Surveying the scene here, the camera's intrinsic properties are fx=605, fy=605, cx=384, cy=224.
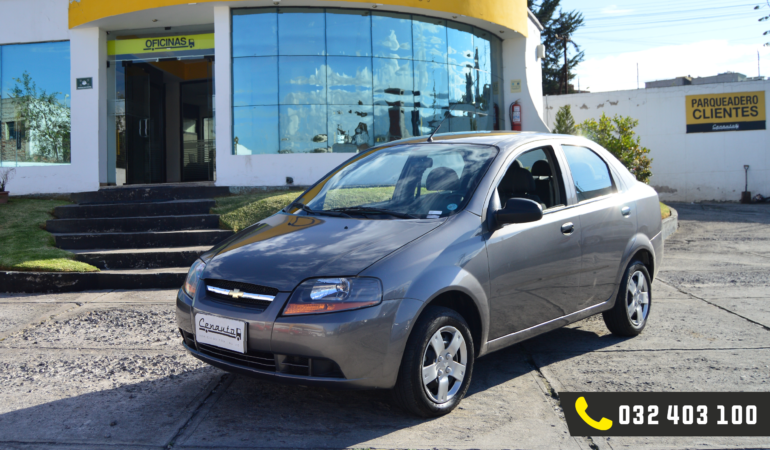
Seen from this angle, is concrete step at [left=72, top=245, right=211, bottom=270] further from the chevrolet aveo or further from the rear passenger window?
the rear passenger window

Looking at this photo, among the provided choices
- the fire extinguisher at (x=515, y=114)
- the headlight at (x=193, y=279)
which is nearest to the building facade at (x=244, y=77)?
the fire extinguisher at (x=515, y=114)

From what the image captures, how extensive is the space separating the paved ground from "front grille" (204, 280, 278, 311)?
0.69m

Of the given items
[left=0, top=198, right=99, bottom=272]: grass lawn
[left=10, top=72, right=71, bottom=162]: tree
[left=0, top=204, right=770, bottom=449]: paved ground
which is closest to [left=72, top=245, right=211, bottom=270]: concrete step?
[left=0, top=198, right=99, bottom=272]: grass lawn

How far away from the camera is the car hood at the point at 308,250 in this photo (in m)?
3.21

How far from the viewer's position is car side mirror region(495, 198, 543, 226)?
3654 mm

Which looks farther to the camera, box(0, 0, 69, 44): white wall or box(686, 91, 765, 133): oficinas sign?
box(686, 91, 765, 133): oficinas sign

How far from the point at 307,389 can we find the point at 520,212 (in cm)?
177

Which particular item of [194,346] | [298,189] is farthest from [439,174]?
[298,189]

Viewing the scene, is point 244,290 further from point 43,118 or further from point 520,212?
point 43,118

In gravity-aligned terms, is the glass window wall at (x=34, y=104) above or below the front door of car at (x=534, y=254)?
above

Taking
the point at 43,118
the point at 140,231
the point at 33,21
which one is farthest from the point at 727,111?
the point at 33,21

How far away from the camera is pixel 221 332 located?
330 centimetres

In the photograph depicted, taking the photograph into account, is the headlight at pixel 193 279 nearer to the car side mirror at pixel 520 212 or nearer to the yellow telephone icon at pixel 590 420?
the car side mirror at pixel 520 212

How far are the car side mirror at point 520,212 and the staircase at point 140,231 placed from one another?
5357 mm
